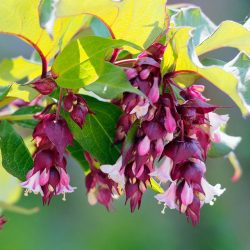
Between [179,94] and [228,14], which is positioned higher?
[179,94]

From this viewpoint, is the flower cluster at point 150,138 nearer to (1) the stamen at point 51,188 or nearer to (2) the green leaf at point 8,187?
(1) the stamen at point 51,188

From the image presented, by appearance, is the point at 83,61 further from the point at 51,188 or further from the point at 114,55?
the point at 51,188

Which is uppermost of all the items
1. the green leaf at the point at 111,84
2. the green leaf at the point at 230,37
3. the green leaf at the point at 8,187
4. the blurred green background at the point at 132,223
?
the green leaf at the point at 230,37

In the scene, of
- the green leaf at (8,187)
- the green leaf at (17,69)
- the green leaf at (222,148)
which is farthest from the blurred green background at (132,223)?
the green leaf at (222,148)

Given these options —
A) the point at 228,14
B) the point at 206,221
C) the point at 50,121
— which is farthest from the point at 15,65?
the point at 228,14

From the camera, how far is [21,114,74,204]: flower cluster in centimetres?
81

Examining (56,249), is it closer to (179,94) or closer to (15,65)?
(15,65)

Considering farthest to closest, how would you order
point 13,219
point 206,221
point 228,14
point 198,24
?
point 228,14, point 206,221, point 13,219, point 198,24

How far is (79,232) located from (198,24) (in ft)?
8.92

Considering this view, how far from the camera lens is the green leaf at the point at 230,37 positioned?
0.77m

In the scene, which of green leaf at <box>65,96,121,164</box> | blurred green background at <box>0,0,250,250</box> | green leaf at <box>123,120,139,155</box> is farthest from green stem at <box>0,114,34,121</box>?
blurred green background at <box>0,0,250,250</box>

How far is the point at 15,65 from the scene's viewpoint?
42.4 inches

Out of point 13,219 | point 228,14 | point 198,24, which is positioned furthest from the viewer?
point 228,14

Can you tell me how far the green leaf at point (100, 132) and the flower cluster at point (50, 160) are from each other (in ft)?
0.14
